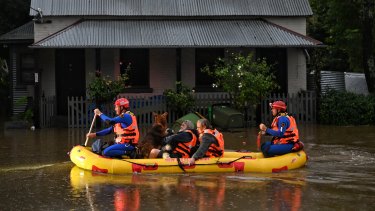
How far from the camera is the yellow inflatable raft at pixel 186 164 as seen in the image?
1409 centimetres

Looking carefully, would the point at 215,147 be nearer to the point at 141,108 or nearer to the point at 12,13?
the point at 141,108

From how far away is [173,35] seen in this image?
26094 mm

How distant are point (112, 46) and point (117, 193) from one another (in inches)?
518

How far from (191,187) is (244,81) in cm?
1202

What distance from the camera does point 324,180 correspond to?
13.4 m

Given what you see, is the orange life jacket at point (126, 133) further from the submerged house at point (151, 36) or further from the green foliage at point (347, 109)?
the green foliage at point (347, 109)

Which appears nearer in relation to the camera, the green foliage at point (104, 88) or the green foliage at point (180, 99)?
the green foliage at point (104, 88)

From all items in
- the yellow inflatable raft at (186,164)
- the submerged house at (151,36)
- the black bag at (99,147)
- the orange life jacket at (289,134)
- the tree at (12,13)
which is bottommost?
the yellow inflatable raft at (186,164)

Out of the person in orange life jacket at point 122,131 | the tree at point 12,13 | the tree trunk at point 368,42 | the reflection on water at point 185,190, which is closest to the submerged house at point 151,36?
the tree trunk at point 368,42

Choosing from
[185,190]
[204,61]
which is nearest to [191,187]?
[185,190]

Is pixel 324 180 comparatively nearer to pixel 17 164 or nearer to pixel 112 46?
pixel 17 164

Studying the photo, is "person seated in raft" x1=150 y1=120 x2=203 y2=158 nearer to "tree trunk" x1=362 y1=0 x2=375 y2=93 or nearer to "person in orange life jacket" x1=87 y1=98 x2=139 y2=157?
"person in orange life jacket" x1=87 y1=98 x2=139 y2=157

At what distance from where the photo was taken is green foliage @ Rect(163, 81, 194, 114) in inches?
981

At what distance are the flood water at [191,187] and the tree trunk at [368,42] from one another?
10634mm
